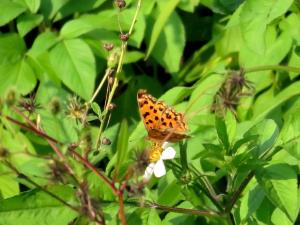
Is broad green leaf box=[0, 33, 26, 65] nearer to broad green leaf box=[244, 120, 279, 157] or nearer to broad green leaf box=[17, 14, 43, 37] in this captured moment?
broad green leaf box=[17, 14, 43, 37]

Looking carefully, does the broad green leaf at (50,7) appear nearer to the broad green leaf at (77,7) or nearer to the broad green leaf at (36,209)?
the broad green leaf at (77,7)

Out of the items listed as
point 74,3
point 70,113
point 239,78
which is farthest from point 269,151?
point 74,3

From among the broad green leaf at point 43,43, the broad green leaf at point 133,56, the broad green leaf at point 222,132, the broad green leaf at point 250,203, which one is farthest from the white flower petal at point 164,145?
the broad green leaf at point 133,56

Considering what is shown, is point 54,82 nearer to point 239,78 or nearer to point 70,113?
point 70,113

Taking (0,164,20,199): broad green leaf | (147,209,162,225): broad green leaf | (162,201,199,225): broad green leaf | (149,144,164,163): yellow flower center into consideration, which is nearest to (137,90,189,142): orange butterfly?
(149,144,164,163): yellow flower center

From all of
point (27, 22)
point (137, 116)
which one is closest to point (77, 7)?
point (27, 22)

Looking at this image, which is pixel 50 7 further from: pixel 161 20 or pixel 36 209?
pixel 36 209
